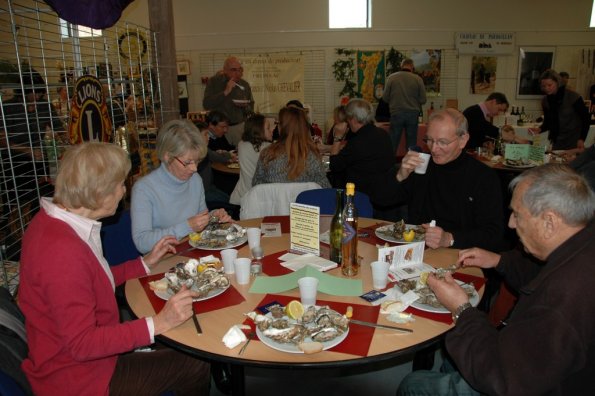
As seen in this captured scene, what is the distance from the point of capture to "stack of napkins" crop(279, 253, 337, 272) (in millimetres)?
2021

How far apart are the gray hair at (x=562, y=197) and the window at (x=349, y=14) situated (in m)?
8.16

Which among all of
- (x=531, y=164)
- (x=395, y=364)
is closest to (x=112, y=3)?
(x=395, y=364)

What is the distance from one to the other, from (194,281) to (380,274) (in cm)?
75

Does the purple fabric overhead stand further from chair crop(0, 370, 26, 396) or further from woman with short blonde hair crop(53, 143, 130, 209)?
chair crop(0, 370, 26, 396)

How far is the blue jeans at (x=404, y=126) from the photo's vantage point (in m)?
7.64

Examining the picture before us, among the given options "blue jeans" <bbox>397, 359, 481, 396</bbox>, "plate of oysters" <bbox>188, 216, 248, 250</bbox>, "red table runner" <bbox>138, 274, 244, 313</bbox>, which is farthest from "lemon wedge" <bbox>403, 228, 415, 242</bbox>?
"red table runner" <bbox>138, 274, 244, 313</bbox>

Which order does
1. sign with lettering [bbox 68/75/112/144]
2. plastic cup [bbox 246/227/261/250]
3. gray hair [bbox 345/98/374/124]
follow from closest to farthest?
plastic cup [bbox 246/227/261/250] < sign with lettering [bbox 68/75/112/144] < gray hair [bbox 345/98/374/124]

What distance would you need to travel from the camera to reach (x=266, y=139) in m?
4.26

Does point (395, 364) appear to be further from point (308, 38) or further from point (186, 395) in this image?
point (308, 38)

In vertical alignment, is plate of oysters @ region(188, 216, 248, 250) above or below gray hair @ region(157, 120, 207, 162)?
below

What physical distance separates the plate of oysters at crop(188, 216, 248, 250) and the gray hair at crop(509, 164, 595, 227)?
1.39m

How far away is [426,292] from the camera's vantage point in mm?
1735

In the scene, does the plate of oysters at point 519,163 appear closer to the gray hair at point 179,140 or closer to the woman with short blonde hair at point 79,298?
the gray hair at point 179,140

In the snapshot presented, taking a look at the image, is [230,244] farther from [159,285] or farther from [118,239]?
[118,239]
